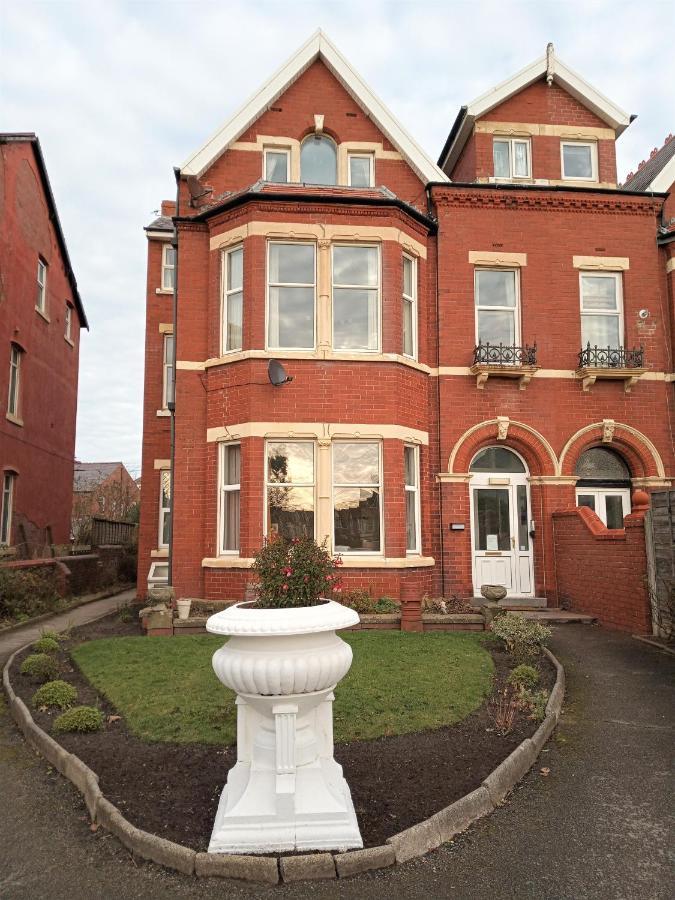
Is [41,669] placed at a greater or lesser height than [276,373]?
lesser

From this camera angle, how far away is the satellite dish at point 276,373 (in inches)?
462

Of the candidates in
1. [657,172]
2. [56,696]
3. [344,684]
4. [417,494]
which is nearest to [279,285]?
[417,494]

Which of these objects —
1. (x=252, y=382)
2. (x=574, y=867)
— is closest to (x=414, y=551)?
(x=252, y=382)

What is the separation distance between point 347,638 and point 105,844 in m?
5.62

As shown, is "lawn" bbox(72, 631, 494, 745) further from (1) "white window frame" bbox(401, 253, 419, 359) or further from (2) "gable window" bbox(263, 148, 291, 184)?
(2) "gable window" bbox(263, 148, 291, 184)

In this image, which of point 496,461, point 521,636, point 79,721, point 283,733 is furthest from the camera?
point 496,461

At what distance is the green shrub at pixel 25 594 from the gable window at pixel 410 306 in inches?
361

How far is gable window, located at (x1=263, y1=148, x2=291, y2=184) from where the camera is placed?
14.1 meters

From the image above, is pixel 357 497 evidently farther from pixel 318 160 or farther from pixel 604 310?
pixel 318 160

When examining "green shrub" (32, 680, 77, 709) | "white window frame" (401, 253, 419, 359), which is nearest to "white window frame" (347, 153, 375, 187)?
"white window frame" (401, 253, 419, 359)

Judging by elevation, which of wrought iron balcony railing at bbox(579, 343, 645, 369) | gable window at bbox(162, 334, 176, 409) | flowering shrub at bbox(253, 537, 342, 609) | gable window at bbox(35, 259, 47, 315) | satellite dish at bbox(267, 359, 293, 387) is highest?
gable window at bbox(35, 259, 47, 315)

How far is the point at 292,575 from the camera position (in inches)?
172

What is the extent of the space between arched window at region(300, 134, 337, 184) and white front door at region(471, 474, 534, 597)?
7.23m

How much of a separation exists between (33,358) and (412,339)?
12.5m
